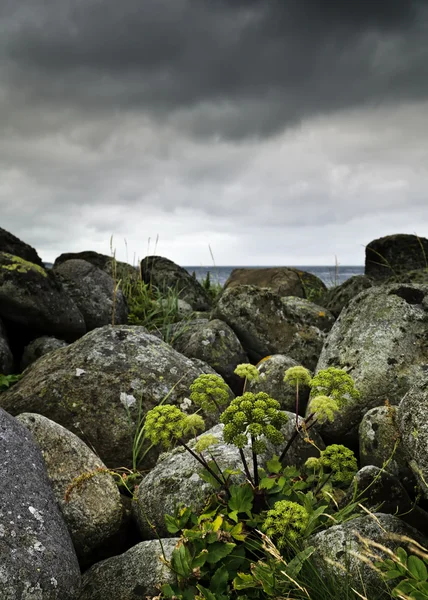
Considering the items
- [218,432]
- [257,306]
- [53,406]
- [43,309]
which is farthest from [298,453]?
[43,309]

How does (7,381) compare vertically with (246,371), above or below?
below

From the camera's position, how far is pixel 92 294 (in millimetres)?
9305

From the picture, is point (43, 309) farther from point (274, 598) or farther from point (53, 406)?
point (274, 598)

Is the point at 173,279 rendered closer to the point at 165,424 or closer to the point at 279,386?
the point at 279,386

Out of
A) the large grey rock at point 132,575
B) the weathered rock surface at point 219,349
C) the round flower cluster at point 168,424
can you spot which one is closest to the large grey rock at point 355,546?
the large grey rock at point 132,575

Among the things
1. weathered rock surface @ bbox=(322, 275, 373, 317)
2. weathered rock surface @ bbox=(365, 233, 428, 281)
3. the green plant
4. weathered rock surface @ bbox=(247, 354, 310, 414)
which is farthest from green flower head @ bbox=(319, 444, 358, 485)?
weathered rock surface @ bbox=(365, 233, 428, 281)

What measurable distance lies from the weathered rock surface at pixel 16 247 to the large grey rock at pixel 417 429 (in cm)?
702

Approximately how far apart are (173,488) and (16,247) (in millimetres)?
6200

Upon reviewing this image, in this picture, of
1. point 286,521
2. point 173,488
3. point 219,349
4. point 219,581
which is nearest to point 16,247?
point 219,349

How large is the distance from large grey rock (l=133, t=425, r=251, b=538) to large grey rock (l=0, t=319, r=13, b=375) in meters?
3.62

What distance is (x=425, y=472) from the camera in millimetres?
3303

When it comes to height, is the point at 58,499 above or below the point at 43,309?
below

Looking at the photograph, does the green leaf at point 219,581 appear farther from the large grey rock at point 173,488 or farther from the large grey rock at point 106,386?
the large grey rock at point 106,386

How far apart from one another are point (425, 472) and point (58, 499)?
2719 mm
